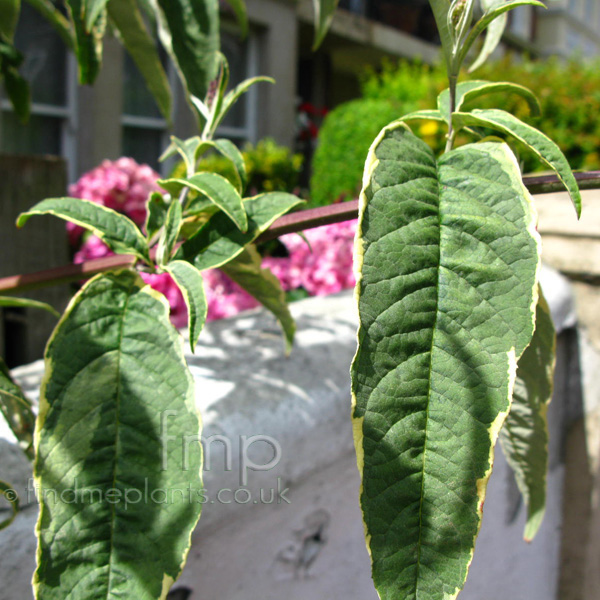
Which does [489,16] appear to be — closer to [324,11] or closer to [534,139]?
[534,139]

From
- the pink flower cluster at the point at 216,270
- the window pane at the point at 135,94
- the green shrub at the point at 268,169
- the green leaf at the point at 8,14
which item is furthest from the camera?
the window pane at the point at 135,94

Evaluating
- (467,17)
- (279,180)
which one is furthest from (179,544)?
(279,180)

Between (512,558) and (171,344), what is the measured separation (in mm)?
981

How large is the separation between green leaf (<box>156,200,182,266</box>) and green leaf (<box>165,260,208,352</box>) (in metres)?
0.04

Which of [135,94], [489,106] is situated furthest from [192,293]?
[135,94]

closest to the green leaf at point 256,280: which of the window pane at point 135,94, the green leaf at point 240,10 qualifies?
the green leaf at point 240,10

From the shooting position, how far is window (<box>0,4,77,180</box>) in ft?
14.3

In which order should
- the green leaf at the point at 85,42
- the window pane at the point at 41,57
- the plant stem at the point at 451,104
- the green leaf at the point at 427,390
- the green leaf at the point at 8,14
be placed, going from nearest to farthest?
1. the green leaf at the point at 427,390
2. the plant stem at the point at 451,104
3. the green leaf at the point at 85,42
4. the green leaf at the point at 8,14
5. the window pane at the point at 41,57

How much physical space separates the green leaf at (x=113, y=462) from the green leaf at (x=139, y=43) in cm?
40

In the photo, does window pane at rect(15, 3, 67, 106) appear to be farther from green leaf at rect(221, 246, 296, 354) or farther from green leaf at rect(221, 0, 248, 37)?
green leaf at rect(221, 246, 296, 354)

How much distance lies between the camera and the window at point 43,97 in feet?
14.3

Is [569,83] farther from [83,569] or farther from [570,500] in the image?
[83,569]

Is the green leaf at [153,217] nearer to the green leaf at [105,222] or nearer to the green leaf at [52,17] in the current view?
the green leaf at [105,222]

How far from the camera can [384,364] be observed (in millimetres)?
407
